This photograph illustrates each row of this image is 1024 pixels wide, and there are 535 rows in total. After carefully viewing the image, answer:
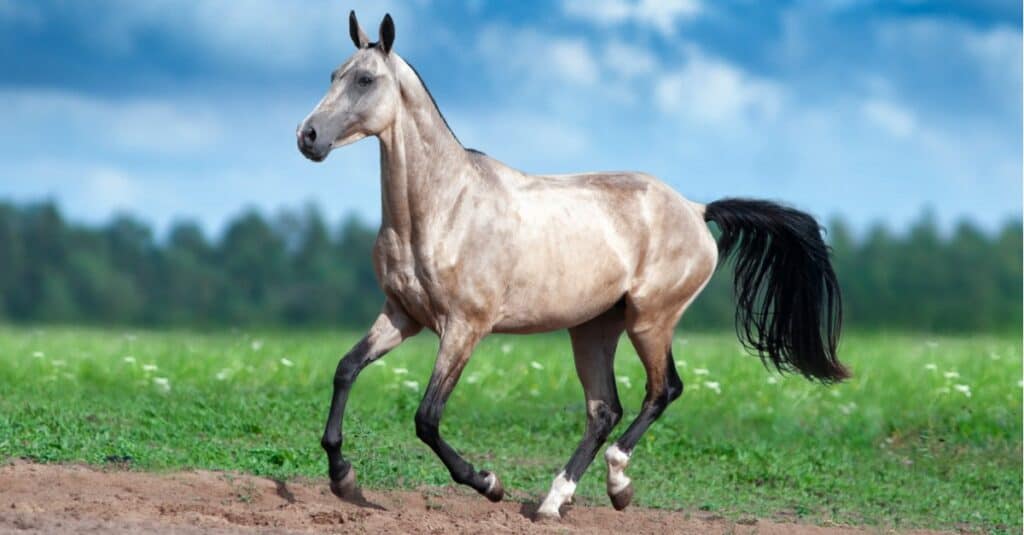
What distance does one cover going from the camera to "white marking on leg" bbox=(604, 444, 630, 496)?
7.23 meters

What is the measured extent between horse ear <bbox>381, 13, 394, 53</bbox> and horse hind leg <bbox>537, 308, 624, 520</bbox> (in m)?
2.00

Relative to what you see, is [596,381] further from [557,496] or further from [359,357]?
[359,357]

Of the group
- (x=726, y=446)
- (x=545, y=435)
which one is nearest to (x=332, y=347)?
(x=545, y=435)

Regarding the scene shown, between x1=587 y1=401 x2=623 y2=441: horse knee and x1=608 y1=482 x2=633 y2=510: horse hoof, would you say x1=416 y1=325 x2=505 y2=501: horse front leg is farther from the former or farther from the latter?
x1=608 y1=482 x2=633 y2=510: horse hoof

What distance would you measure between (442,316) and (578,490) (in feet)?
7.51

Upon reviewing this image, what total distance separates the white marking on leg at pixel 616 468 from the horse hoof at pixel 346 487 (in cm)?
138

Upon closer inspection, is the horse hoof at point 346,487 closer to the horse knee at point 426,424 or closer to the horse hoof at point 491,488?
the horse knee at point 426,424

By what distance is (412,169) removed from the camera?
6520mm

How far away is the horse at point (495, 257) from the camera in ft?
21.1

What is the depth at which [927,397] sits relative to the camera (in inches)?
472

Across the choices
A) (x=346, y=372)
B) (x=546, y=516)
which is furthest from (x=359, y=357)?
(x=546, y=516)

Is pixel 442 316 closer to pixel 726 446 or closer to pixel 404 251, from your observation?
pixel 404 251

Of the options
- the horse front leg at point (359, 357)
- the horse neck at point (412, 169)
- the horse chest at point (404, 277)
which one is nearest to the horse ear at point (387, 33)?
the horse neck at point (412, 169)

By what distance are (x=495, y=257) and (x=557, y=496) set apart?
1.38 metres
